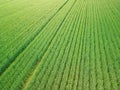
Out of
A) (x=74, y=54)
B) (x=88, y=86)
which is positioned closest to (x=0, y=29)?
(x=74, y=54)

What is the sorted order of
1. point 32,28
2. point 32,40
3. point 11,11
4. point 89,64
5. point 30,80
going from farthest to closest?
point 11,11
point 32,28
point 32,40
point 89,64
point 30,80

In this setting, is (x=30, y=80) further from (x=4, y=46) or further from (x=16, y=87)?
(x=4, y=46)

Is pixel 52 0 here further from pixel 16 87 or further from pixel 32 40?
pixel 16 87

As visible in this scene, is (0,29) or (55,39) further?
(0,29)

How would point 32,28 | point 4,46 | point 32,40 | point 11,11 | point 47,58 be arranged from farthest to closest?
point 11,11 < point 32,28 < point 32,40 < point 4,46 < point 47,58

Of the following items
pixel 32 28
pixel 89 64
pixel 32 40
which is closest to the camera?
pixel 89 64

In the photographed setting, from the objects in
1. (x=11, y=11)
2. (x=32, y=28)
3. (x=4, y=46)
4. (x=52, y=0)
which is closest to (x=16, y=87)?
(x=4, y=46)
